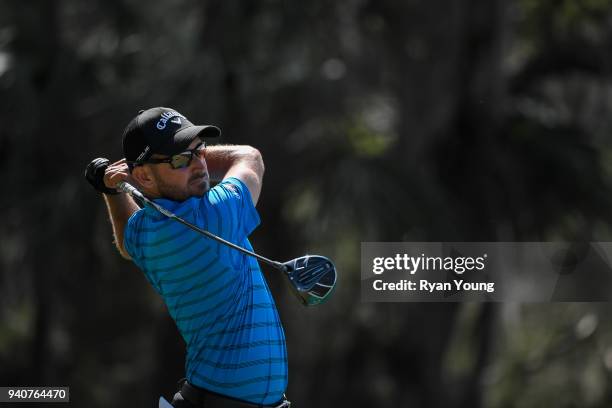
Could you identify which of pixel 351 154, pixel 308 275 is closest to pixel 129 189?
pixel 308 275

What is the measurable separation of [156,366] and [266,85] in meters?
3.38

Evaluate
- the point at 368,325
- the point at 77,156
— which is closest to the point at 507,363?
the point at 368,325

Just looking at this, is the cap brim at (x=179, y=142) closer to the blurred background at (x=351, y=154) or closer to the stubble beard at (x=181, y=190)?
the stubble beard at (x=181, y=190)

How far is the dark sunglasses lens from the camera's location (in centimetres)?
339

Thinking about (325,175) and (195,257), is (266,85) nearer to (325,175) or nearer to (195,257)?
Result: (325,175)

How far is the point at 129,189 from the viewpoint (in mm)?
3496

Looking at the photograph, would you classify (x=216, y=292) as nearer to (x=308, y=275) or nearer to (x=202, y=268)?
(x=202, y=268)

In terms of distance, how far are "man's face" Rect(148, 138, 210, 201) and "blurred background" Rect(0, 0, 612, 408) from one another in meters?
5.46

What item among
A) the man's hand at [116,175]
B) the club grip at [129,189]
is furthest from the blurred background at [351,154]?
the club grip at [129,189]

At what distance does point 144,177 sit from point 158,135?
148mm

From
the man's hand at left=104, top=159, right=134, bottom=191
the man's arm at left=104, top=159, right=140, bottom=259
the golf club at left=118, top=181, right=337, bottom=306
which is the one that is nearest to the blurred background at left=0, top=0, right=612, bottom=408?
the man's arm at left=104, top=159, right=140, bottom=259

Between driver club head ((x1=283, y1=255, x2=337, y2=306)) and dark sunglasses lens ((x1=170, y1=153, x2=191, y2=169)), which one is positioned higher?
dark sunglasses lens ((x1=170, y1=153, x2=191, y2=169))

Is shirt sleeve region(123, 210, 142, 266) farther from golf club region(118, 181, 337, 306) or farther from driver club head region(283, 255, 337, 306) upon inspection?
driver club head region(283, 255, 337, 306)

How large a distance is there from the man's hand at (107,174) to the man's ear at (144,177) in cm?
12
